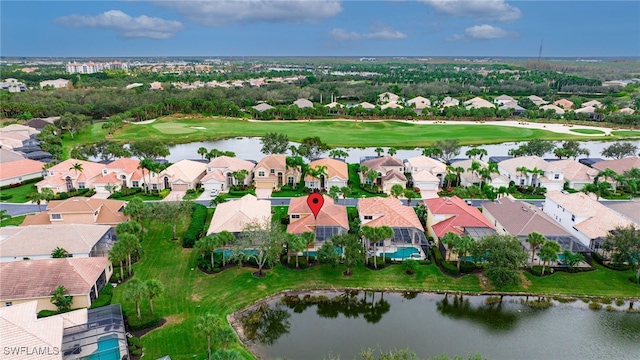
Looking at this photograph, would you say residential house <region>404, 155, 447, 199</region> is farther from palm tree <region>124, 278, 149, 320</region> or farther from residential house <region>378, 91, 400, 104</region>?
residential house <region>378, 91, 400, 104</region>

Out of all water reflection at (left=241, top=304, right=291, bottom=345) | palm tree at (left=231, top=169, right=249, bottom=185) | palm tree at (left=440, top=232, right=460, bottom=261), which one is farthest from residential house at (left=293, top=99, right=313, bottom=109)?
water reflection at (left=241, top=304, right=291, bottom=345)

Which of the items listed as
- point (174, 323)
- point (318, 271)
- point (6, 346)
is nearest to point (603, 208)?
point (318, 271)

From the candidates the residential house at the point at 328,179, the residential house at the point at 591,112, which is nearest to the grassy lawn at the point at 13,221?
the residential house at the point at 328,179

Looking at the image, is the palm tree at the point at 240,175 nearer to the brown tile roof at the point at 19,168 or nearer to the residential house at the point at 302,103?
the brown tile roof at the point at 19,168

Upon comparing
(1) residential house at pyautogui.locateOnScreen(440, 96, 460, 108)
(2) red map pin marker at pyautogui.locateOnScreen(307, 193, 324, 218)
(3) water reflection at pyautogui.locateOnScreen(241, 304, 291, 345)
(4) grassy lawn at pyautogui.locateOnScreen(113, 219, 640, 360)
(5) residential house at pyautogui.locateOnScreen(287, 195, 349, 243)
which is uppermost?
(1) residential house at pyautogui.locateOnScreen(440, 96, 460, 108)

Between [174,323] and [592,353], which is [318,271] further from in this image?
[592,353]

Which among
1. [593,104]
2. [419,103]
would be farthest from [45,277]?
[593,104]
